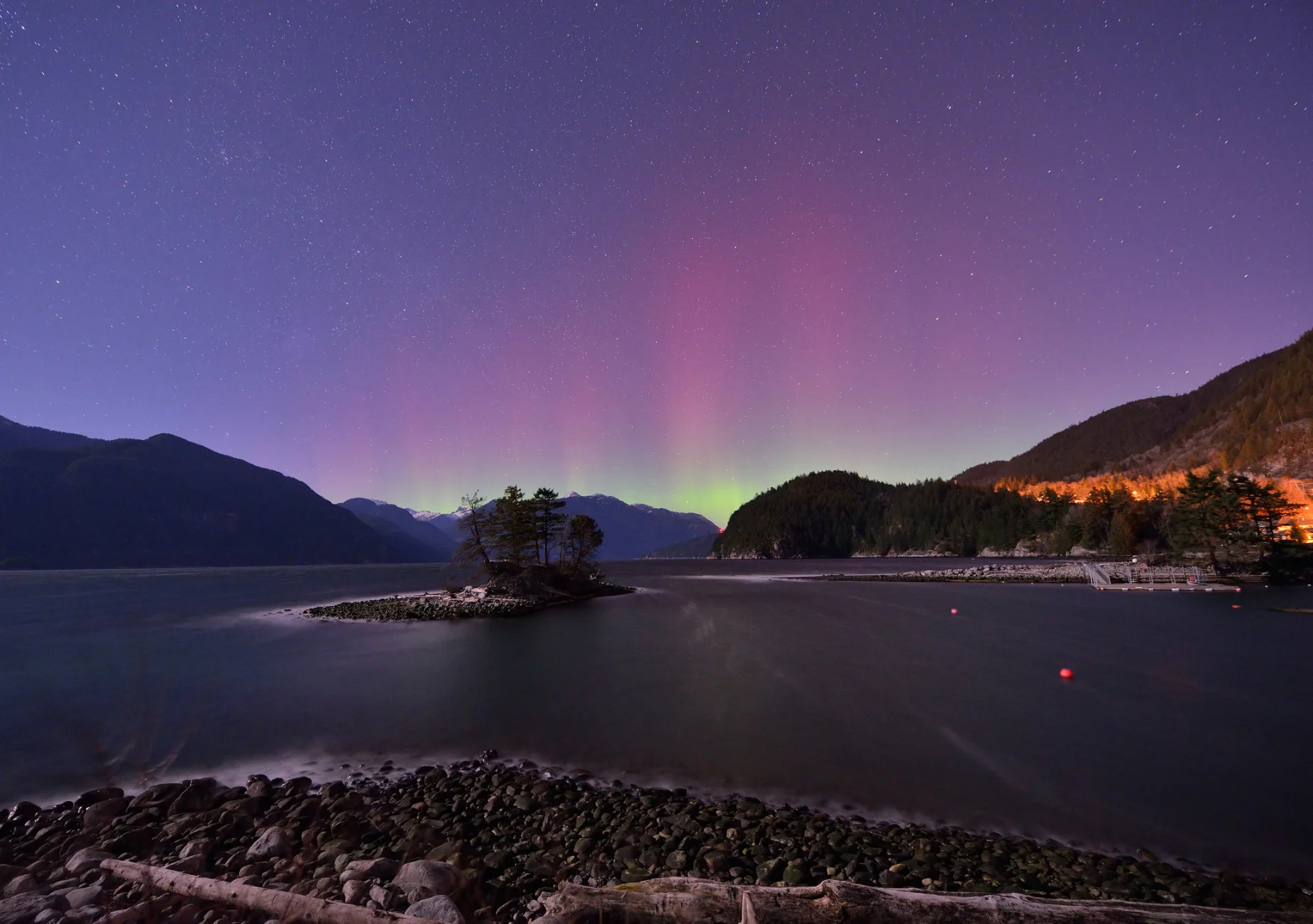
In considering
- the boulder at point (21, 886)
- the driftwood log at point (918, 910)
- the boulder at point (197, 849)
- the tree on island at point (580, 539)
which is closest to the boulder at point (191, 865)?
the boulder at point (197, 849)

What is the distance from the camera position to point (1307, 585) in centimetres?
7162

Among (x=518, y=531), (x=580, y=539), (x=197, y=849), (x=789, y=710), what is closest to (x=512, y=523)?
(x=518, y=531)

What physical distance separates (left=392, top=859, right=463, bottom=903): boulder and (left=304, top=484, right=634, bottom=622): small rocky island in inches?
1912

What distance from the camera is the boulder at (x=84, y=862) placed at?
932 centimetres

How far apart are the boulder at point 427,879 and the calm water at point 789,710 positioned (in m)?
7.14

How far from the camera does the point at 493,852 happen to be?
10234 millimetres

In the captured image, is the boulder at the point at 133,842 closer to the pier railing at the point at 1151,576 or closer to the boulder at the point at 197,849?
the boulder at the point at 197,849

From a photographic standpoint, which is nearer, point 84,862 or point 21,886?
point 21,886

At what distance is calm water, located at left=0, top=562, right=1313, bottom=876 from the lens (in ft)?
46.1

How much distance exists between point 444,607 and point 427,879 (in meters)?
53.2

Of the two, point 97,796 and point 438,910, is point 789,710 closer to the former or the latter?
point 438,910

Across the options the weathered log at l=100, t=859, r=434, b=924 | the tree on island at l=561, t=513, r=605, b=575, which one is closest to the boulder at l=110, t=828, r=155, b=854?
the weathered log at l=100, t=859, r=434, b=924

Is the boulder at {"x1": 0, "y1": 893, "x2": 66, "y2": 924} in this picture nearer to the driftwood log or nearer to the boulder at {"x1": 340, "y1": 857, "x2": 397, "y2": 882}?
the boulder at {"x1": 340, "y1": 857, "x2": 397, "y2": 882}

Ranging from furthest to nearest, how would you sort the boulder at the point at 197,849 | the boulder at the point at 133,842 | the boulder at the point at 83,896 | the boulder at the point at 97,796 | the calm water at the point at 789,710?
the calm water at the point at 789,710, the boulder at the point at 97,796, the boulder at the point at 133,842, the boulder at the point at 197,849, the boulder at the point at 83,896
